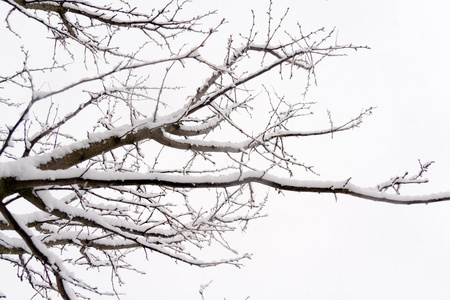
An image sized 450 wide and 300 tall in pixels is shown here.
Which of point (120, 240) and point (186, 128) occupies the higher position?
point (186, 128)

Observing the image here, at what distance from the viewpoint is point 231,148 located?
358 cm

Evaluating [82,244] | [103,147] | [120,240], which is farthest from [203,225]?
[103,147]

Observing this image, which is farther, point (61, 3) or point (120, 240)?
point (120, 240)

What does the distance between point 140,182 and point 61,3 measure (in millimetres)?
2249

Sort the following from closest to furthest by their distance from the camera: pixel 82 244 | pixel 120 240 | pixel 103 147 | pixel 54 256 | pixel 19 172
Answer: pixel 19 172
pixel 54 256
pixel 103 147
pixel 82 244
pixel 120 240

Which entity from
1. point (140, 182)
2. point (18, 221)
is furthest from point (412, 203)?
point (18, 221)

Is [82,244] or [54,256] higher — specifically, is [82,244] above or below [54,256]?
above

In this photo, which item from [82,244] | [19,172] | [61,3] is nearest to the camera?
[19,172]

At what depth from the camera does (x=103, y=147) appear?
287 cm

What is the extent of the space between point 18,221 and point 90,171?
2.16 feet

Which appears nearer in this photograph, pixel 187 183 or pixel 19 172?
pixel 187 183

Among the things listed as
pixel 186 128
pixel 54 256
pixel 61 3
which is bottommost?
pixel 54 256

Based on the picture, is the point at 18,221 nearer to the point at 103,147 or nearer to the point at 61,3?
the point at 103,147

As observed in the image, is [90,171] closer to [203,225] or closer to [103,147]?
[103,147]
